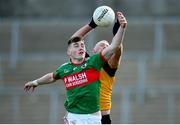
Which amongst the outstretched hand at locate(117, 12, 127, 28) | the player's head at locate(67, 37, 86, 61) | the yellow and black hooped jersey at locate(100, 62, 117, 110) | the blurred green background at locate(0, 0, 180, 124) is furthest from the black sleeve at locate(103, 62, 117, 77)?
the blurred green background at locate(0, 0, 180, 124)

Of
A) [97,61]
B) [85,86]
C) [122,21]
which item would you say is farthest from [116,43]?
[85,86]

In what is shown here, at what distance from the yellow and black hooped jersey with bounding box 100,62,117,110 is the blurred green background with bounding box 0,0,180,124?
920cm

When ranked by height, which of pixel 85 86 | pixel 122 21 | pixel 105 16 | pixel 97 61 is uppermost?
pixel 105 16

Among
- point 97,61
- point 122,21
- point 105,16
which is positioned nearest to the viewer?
point 122,21

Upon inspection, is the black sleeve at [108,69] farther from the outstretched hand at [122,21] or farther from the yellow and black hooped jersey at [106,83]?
the outstretched hand at [122,21]

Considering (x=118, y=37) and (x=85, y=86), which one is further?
(x=85, y=86)

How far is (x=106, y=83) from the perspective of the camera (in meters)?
10.8

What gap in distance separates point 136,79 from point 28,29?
4.99 meters

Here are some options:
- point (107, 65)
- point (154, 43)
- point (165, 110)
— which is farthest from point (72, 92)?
point (154, 43)

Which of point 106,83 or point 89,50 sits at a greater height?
point 89,50

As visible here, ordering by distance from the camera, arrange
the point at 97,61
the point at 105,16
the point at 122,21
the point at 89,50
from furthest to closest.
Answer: the point at 89,50
the point at 105,16
the point at 97,61
the point at 122,21

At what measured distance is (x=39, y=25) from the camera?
26344mm

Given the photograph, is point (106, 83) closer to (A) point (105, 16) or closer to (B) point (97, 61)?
(B) point (97, 61)

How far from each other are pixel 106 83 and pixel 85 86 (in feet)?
3.04
